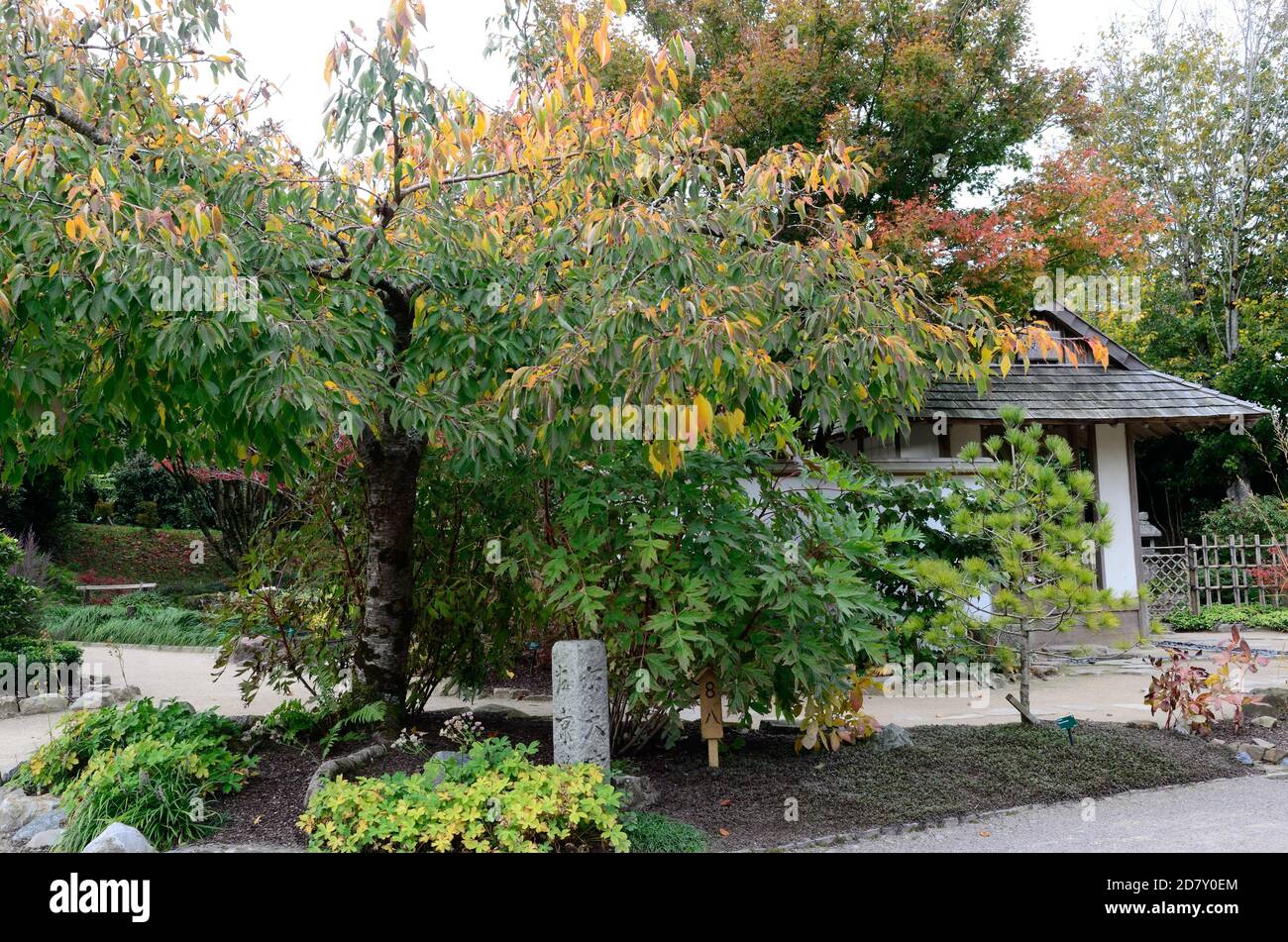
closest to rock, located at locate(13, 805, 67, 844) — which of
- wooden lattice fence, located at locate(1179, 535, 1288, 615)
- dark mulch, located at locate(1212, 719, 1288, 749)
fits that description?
dark mulch, located at locate(1212, 719, 1288, 749)

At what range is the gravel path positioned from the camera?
4727 mm

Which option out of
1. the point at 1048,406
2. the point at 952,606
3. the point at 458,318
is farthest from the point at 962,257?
the point at 458,318

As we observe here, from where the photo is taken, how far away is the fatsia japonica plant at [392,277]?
3977mm

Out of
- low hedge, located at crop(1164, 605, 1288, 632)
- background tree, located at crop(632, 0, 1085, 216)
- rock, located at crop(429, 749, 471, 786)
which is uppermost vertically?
background tree, located at crop(632, 0, 1085, 216)

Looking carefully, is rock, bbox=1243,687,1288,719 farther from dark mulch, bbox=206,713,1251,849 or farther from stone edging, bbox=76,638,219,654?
stone edging, bbox=76,638,219,654

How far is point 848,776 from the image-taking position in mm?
5789

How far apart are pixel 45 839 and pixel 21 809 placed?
2.09 feet

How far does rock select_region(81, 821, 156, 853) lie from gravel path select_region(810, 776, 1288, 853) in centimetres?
328

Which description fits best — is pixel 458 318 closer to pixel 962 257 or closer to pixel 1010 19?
pixel 962 257

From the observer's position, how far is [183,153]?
4633mm

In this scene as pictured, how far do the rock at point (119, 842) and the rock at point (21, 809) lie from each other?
46.2 inches

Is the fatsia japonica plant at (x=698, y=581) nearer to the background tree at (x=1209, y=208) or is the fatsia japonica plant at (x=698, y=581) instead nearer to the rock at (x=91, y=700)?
the rock at (x=91, y=700)

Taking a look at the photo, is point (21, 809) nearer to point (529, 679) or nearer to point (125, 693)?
point (125, 693)

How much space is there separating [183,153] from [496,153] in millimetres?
1756
